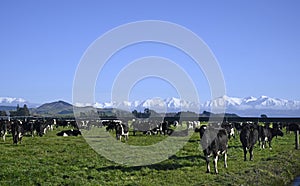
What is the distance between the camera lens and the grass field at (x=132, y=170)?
1777 cm

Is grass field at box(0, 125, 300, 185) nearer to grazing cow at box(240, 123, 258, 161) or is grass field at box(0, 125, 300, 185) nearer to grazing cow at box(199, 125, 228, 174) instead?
grazing cow at box(240, 123, 258, 161)

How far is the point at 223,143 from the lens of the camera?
74.1ft

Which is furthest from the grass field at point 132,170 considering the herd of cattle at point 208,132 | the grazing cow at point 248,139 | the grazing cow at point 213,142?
the herd of cattle at point 208,132

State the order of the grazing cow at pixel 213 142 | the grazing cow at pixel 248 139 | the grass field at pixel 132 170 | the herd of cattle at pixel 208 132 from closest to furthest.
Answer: the grass field at pixel 132 170 → the grazing cow at pixel 213 142 → the herd of cattle at pixel 208 132 → the grazing cow at pixel 248 139

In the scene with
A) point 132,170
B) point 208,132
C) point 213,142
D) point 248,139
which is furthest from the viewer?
point 248,139

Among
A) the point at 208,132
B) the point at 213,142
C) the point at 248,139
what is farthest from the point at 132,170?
the point at 248,139

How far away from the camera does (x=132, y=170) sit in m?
20.2

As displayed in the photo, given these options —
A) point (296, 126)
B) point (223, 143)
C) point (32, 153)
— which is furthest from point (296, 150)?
point (32, 153)

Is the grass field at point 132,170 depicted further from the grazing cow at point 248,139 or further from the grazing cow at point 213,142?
the grazing cow at point 213,142

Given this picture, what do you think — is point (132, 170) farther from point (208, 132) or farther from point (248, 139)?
point (248, 139)

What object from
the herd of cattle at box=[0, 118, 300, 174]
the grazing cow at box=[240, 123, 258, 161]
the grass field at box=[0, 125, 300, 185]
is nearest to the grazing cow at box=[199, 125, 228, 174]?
the herd of cattle at box=[0, 118, 300, 174]

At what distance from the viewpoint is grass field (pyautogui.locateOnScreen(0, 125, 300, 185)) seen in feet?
58.3

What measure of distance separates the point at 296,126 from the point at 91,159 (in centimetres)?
1659

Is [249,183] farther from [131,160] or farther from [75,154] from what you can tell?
[75,154]
